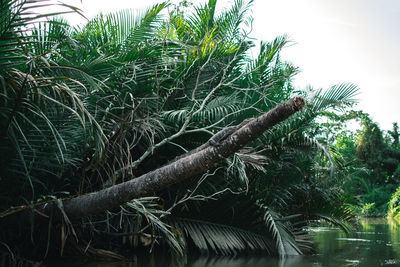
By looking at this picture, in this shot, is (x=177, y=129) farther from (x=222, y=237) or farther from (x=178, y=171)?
(x=178, y=171)

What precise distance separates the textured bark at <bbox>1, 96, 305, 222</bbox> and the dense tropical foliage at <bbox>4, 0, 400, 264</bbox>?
33 centimetres

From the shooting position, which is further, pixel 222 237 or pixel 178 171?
pixel 222 237

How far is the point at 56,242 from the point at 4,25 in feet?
8.05

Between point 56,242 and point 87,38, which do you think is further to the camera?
point 87,38

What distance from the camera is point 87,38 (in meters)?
5.77

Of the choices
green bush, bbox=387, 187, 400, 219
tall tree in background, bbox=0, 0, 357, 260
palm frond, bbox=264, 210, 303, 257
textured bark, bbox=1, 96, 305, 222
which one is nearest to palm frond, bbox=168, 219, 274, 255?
tall tree in background, bbox=0, 0, 357, 260

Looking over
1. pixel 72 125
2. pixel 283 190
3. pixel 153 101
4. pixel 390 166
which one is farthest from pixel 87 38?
pixel 390 166

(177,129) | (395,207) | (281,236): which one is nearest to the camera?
(177,129)

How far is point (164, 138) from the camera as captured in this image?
18.5 ft

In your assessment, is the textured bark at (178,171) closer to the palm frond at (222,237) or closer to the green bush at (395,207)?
the palm frond at (222,237)

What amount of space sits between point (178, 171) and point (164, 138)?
2904 mm

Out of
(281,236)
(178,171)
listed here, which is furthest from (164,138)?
(178,171)

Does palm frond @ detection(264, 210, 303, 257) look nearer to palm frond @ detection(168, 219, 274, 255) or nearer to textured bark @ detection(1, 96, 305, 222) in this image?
palm frond @ detection(168, 219, 274, 255)

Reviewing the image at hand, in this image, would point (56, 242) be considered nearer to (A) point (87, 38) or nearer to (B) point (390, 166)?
(A) point (87, 38)
